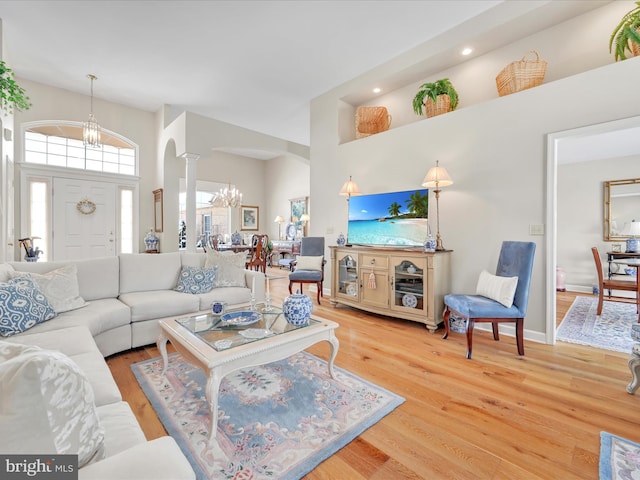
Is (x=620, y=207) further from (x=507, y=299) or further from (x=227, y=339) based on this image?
(x=227, y=339)

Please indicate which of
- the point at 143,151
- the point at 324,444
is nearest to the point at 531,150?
the point at 324,444

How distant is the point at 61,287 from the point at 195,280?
1096 millimetres

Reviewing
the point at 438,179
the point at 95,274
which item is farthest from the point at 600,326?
the point at 95,274

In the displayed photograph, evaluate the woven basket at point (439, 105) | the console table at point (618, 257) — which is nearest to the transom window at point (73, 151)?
the woven basket at point (439, 105)

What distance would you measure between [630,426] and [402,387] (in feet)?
4.20

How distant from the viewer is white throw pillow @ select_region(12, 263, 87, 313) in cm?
238

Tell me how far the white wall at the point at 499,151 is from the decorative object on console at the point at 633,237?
3.21 m

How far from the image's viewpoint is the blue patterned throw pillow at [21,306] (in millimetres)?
1947

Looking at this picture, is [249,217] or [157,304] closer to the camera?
[157,304]

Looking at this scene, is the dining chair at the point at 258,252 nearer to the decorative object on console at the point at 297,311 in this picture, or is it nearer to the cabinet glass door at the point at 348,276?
the cabinet glass door at the point at 348,276

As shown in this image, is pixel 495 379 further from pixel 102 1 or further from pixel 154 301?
pixel 102 1

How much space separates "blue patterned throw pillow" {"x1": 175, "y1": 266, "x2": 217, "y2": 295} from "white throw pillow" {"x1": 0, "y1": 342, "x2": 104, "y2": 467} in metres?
2.49

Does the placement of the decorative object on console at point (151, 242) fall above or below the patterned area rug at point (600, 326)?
above

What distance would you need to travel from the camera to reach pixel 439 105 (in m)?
3.73
